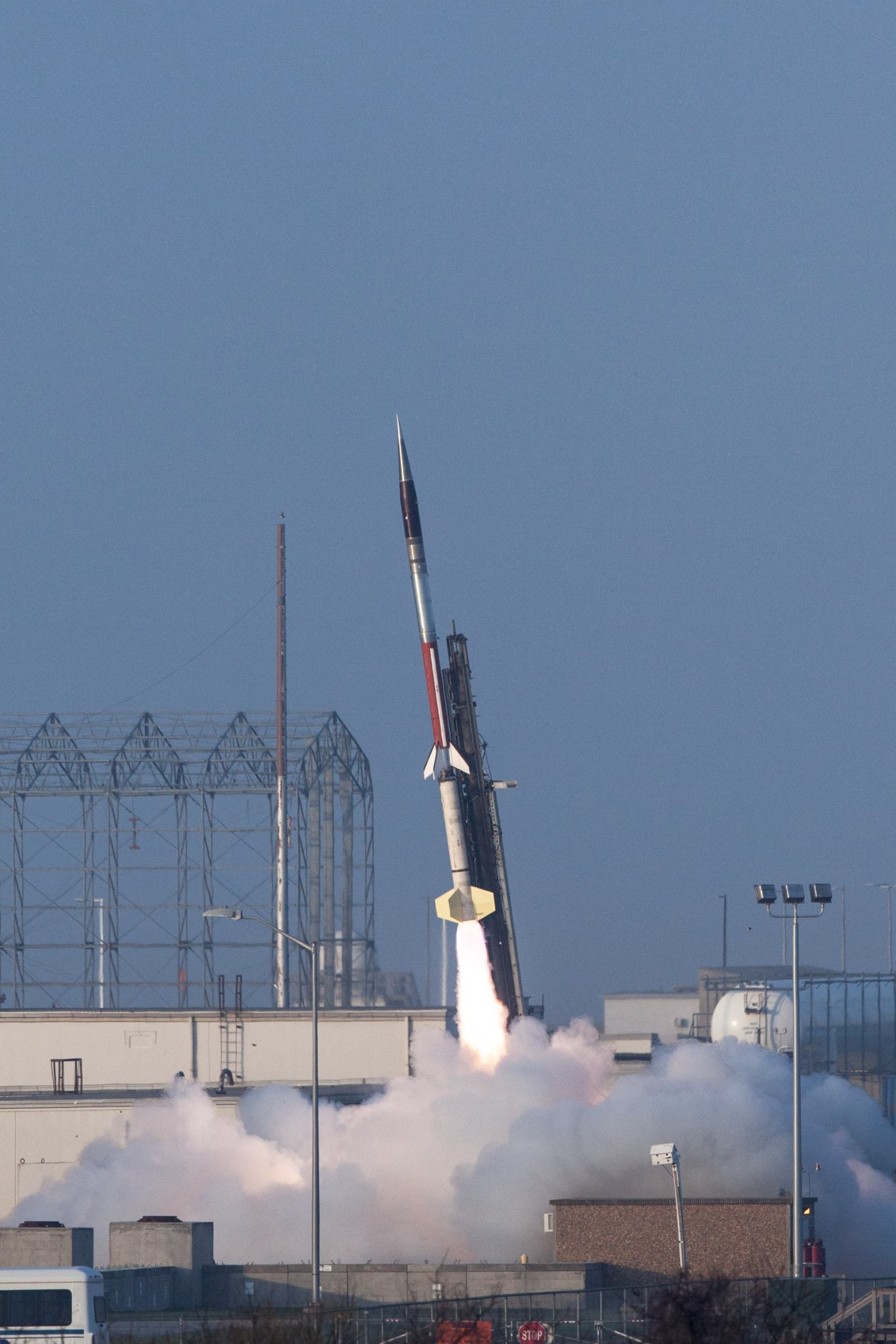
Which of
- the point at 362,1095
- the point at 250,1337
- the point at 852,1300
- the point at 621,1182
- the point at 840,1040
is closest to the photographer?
the point at 250,1337

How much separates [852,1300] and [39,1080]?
37373 millimetres

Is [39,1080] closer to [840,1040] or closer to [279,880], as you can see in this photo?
[279,880]

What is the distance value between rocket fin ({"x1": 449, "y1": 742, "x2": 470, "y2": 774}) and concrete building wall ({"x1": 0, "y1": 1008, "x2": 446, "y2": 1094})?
15.4m

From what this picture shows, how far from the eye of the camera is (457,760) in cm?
5544

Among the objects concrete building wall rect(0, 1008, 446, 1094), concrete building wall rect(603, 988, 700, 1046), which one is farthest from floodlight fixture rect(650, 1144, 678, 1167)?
concrete building wall rect(603, 988, 700, 1046)

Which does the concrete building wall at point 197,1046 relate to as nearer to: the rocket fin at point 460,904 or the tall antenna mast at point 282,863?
the tall antenna mast at point 282,863

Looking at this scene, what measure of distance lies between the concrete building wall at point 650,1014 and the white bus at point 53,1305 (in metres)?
91.8

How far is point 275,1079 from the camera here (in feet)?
228

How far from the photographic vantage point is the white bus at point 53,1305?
35.7 meters

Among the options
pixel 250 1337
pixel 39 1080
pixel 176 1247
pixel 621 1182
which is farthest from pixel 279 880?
pixel 250 1337

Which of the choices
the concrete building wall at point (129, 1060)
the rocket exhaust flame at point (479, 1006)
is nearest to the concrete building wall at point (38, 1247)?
the rocket exhaust flame at point (479, 1006)

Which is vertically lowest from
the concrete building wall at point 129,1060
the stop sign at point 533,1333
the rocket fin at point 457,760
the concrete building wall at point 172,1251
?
the stop sign at point 533,1333

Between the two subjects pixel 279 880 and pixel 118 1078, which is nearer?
pixel 118 1078

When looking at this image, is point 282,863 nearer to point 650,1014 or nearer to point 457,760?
point 457,760
